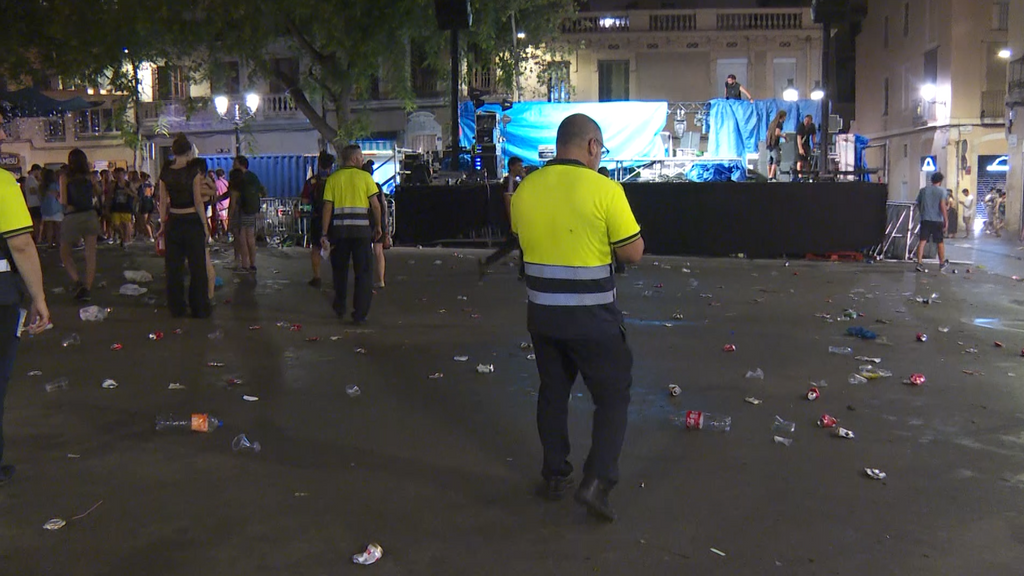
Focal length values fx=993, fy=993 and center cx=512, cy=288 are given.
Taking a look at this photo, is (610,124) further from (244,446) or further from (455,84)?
(244,446)

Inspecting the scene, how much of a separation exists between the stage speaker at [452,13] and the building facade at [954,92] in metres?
23.7

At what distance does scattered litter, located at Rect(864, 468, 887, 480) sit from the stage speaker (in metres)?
14.3

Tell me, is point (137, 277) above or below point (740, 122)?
below

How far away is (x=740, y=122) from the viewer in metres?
28.0

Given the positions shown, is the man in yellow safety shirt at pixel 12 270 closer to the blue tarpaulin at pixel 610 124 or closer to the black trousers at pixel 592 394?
the black trousers at pixel 592 394

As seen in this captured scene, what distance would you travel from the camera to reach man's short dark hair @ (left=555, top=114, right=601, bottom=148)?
4.78 metres

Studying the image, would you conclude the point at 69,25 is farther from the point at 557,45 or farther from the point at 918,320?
the point at 557,45

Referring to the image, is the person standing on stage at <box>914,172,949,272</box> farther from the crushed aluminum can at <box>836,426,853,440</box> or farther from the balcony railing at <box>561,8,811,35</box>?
the balcony railing at <box>561,8,811,35</box>

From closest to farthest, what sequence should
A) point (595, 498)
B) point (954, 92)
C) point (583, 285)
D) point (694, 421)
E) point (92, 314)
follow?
point (595, 498) → point (583, 285) → point (694, 421) → point (92, 314) → point (954, 92)

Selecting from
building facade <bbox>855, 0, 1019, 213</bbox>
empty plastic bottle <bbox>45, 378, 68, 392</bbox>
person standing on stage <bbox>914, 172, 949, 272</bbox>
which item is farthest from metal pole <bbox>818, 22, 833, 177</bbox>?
building facade <bbox>855, 0, 1019, 213</bbox>

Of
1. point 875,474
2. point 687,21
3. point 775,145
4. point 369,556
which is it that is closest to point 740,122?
point 775,145

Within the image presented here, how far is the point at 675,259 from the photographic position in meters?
19.0

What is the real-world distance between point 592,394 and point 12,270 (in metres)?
2.97

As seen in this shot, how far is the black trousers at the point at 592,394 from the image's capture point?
463 centimetres
